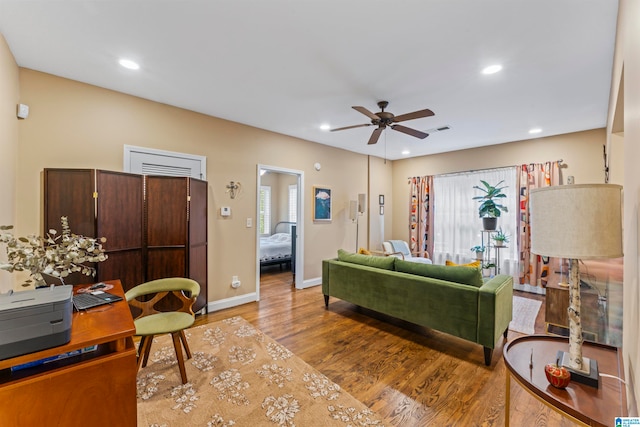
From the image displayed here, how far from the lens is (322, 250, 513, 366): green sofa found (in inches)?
98.6

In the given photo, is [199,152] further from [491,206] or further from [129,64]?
[491,206]

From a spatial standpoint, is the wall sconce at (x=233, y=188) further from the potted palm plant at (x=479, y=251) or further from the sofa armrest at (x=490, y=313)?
the potted palm plant at (x=479, y=251)

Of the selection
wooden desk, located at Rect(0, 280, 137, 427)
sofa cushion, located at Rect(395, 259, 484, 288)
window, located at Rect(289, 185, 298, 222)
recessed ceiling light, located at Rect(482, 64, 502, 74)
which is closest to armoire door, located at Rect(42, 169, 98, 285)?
wooden desk, located at Rect(0, 280, 137, 427)

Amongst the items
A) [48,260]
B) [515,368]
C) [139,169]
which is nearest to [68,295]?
[48,260]

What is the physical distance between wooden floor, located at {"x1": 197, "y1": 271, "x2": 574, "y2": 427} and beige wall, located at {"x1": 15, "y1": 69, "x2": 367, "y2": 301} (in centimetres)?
111

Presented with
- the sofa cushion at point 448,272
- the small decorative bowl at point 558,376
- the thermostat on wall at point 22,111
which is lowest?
the small decorative bowl at point 558,376

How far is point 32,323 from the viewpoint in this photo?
1122mm

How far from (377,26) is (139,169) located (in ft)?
9.61

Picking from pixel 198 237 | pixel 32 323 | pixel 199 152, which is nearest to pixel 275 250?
pixel 198 237

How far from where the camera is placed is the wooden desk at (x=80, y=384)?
1087 mm

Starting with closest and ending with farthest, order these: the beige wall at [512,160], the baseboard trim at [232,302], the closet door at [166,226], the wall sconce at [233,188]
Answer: the closet door at [166,226] < the baseboard trim at [232,302] < the wall sconce at [233,188] < the beige wall at [512,160]

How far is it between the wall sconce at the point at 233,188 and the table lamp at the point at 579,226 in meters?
3.57

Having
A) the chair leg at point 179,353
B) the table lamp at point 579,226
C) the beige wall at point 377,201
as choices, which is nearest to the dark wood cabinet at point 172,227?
the chair leg at point 179,353

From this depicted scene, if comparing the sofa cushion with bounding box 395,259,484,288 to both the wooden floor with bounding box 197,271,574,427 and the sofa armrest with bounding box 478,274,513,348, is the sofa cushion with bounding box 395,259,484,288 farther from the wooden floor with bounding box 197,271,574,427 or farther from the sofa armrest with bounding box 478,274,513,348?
the wooden floor with bounding box 197,271,574,427
